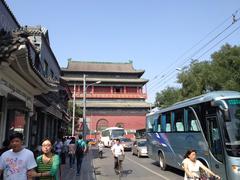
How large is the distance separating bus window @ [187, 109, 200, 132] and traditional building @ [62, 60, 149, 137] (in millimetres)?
49184

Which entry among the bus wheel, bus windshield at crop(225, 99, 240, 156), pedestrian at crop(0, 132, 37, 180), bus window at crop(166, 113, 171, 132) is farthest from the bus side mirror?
the bus wheel

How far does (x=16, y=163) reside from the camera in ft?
17.3

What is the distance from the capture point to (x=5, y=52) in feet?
25.1

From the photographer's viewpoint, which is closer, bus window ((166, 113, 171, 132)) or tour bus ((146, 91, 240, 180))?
tour bus ((146, 91, 240, 180))

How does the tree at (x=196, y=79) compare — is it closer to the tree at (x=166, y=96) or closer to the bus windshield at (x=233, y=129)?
the tree at (x=166, y=96)

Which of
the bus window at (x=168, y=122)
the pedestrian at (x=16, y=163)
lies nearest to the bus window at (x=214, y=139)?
the bus window at (x=168, y=122)

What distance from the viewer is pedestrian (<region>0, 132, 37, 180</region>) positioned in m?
5.23

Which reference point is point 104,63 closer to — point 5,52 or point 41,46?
point 41,46

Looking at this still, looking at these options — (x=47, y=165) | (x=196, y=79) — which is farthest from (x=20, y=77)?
(x=196, y=79)

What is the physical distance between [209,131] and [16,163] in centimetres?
760

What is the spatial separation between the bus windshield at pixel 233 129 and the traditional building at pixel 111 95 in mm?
51892

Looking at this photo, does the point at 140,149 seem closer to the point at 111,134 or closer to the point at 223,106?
the point at 223,106

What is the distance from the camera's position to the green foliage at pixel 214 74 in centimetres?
2408

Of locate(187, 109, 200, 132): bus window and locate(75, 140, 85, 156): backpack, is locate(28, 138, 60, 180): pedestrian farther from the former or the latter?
locate(75, 140, 85, 156): backpack
